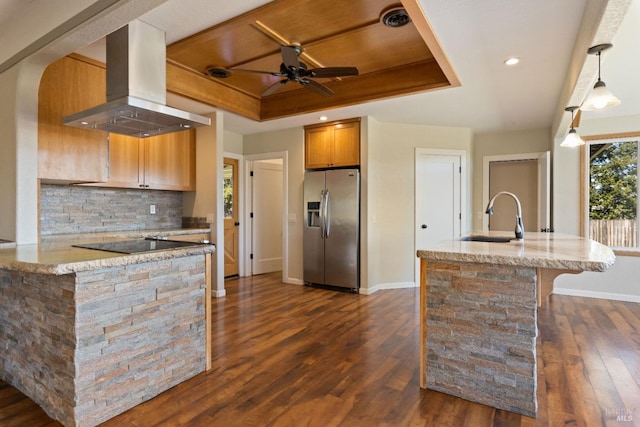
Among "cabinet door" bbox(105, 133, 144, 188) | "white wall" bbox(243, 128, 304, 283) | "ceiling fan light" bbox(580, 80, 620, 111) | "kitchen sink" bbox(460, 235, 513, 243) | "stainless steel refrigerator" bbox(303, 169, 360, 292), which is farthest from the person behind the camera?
"white wall" bbox(243, 128, 304, 283)

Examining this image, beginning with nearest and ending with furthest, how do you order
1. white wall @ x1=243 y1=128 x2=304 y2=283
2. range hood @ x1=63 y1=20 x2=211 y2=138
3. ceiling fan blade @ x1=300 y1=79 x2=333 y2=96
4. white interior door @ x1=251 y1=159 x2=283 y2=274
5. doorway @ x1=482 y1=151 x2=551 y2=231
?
1. range hood @ x1=63 y1=20 x2=211 y2=138
2. ceiling fan blade @ x1=300 y1=79 x2=333 y2=96
3. white wall @ x1=243 y1=128 x2=304 y2=283
4. doorway @ x1=482 y1=151 x2=551 y2=231
5. white interior door @ x1=251 y1=159 x2=283 y2=274

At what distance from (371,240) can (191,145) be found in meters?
2.73

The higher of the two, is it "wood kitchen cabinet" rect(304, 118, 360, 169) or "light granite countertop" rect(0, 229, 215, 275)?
"wood kitchen cabinet" rect(304, 118, 360, 169)

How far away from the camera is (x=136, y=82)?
8.20 ft

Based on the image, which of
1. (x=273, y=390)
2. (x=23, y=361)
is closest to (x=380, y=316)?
(x=273, y=390)

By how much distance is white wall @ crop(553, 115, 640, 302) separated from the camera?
14.3 ft

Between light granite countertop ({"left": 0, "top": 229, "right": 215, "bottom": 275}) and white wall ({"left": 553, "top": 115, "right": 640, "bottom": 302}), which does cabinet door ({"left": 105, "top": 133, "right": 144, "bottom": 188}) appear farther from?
white wall ({"left": 553, "top": 115, "right": 640, "bottom": 302})

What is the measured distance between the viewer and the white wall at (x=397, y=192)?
16.2 feet

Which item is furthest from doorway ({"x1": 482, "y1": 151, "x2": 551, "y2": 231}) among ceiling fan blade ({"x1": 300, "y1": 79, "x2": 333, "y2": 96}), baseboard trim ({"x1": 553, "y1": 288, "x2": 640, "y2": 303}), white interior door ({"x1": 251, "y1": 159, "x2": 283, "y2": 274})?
white interior door ({"x1": 251, "y1": 159, "x2": 283, "y2": 274})

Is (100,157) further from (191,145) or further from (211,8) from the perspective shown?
(211,8)

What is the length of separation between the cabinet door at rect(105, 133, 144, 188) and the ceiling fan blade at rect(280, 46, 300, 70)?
2.15 meters

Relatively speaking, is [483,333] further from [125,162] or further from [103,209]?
[103,209]

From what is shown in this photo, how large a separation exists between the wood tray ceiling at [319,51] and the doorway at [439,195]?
162cm

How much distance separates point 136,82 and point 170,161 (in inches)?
75.8
